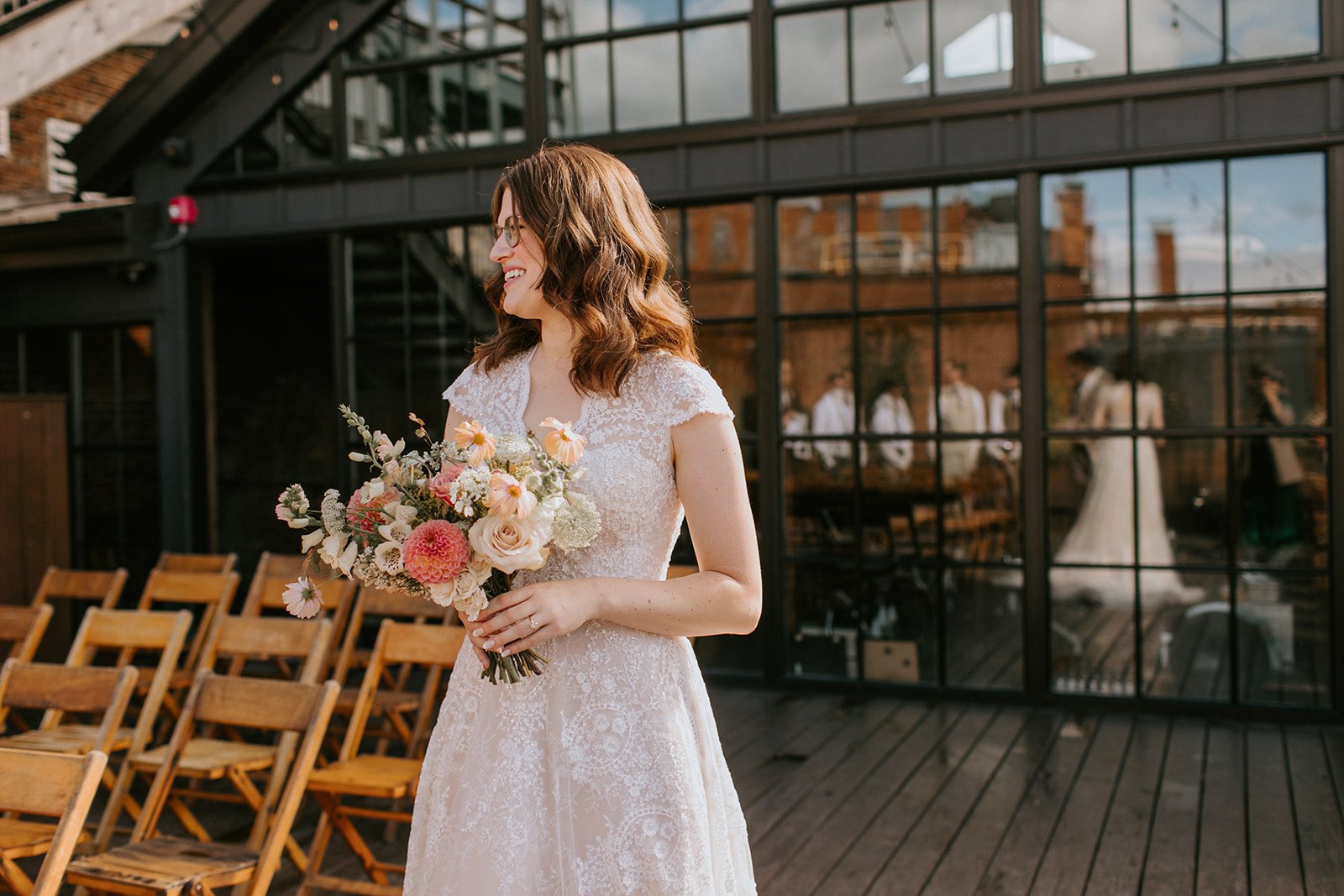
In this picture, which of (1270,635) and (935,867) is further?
(1270,635)

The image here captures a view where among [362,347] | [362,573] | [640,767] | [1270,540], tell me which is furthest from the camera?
[362,347]

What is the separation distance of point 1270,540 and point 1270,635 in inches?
18.8

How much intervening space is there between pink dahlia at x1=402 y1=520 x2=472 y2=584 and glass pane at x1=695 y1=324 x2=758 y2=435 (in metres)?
5.10

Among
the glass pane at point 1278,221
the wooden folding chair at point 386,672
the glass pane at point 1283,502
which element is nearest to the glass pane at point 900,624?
the glass pane at point 1283,502

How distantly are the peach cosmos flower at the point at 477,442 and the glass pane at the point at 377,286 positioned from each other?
5853mm

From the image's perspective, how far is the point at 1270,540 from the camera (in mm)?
5855

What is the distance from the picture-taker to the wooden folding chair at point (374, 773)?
3.81 meters

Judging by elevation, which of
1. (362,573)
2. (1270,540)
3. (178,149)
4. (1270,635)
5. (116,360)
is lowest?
(1270,635)

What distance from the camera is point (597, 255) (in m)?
2.00

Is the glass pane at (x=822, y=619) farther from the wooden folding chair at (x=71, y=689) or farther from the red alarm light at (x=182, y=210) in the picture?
the red alarm light at (x=182, y=210)

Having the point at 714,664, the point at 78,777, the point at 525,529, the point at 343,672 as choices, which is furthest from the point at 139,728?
the point at 714,664

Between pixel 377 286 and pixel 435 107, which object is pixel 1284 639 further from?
pixel 435 107

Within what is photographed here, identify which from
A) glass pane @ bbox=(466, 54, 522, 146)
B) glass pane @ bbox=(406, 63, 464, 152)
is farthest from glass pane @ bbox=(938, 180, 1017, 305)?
glass pane @ bbox=(406, 63, 464, 152)

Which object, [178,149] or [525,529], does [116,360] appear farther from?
[525,529]
